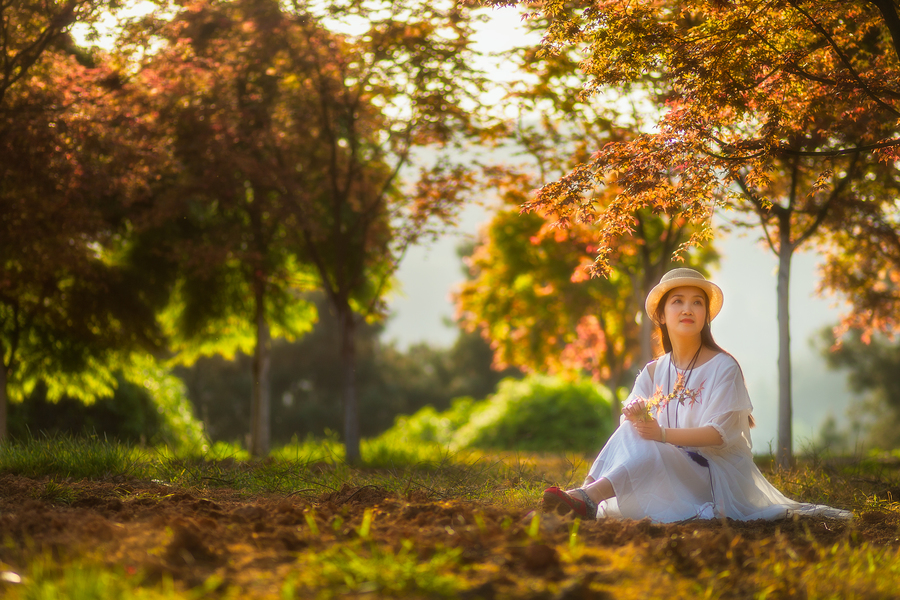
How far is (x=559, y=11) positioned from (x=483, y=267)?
8971mm

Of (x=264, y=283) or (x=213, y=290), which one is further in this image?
(x=213, y=290)

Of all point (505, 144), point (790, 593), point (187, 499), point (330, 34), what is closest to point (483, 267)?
point (505, 144)

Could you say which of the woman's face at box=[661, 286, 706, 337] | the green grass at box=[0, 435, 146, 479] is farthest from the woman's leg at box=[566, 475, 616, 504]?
the green grass at box=[0, 435, 146, 479]

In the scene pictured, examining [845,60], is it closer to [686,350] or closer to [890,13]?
[890,13]

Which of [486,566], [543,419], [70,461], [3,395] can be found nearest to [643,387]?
[486,566]

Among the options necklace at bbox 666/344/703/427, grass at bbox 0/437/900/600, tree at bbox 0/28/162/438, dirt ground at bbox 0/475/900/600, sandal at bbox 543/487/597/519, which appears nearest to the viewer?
grass at bbox 0/437/900/600

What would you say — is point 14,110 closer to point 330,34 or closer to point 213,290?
point 330,34

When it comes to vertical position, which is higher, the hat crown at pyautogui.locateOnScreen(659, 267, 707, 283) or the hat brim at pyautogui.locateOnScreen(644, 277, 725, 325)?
the hat crown at pyautogui.locateOnScreen(659, 267, 707, 283)

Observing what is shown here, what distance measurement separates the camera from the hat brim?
157 inches

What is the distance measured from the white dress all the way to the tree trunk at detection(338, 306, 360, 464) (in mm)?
5068

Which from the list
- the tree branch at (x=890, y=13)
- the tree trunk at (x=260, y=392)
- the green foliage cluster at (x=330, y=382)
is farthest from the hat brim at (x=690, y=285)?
the green foliage cluster at (x=330, y=382)

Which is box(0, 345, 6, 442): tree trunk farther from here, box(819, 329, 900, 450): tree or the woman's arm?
box(819, 329, 900, 450): tree

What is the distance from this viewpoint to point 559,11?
4.10 m

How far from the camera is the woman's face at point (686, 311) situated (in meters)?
3.95
